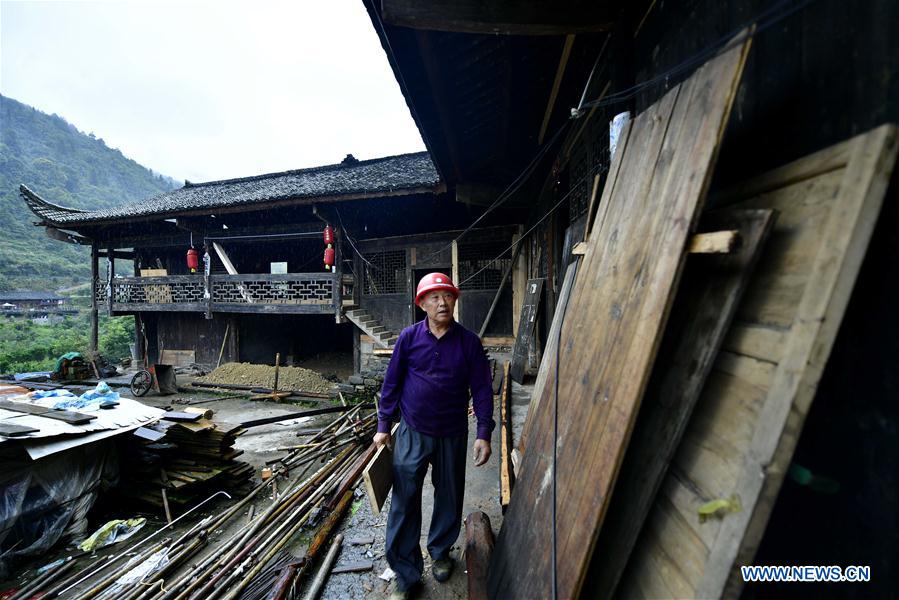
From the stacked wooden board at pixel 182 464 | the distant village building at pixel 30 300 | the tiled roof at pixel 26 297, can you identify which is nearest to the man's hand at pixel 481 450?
the stacked wooden board at pixel 182 464

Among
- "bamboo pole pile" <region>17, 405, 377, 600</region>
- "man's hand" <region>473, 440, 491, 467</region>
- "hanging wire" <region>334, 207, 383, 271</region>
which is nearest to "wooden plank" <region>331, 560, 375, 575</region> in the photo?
"bamboo pole pile" <region>17, 405, 377, 600</region>

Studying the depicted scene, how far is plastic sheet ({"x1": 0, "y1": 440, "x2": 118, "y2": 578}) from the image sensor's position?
374 centimetres

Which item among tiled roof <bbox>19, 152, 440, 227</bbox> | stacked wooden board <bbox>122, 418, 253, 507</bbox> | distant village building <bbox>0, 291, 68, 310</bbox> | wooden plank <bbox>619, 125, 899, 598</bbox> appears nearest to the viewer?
wooden plank <bbox>619, 125, 899, 598</bbox>

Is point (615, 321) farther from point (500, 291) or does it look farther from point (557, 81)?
point (500, 291)

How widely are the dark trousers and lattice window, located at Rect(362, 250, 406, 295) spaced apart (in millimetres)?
8507

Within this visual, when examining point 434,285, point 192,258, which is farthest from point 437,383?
point 192,258

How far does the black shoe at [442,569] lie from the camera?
2342mm

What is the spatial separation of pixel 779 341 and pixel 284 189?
13062 mm

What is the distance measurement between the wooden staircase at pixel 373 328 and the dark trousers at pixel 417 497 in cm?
770

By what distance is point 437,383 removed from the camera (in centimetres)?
225

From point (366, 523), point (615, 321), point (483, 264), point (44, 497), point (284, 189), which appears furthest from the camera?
point (284, 189)

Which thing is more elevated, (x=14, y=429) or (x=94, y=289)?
(x=14, y=429)

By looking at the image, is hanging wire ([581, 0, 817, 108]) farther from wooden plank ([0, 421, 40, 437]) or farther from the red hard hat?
wooden plank ([0, 421, 40, 437])

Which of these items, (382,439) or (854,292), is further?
(382,439)
